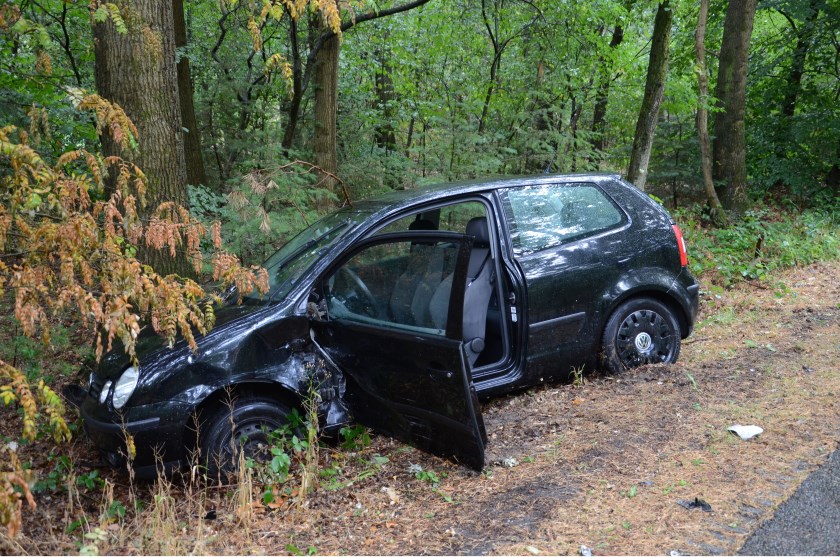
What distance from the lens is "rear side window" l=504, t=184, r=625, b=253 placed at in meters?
5.05

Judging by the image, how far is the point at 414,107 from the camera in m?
14.6

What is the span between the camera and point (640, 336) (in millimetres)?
5516

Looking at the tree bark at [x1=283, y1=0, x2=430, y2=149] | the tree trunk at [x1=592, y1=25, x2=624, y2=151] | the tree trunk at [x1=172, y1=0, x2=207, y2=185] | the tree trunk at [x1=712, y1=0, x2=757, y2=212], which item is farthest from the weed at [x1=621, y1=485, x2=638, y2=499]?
the tree trunk at [x1=592, y1=25, x2=624, y2=151]

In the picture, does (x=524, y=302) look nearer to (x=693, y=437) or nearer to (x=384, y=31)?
(x=693, y=437)

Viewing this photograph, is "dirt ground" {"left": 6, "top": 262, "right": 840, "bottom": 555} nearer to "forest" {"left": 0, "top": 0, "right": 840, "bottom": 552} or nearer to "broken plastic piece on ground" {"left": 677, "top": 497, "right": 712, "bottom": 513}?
"broken plastic piece on ground" {"left": 677, "top": 497, "right": 712, "bottom": 513}

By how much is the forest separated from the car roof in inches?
42.4

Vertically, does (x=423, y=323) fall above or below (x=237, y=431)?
above

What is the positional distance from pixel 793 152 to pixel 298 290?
15230mm

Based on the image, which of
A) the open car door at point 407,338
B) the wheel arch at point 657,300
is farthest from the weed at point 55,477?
the wheel arch at point 657,300

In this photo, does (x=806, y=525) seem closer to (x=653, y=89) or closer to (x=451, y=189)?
(x=451, y=189)

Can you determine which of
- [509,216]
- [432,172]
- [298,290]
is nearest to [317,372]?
[298,290]

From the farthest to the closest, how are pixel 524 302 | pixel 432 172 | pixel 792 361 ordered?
pixel 432 172 < pixel 792 361 < pixel 524 302

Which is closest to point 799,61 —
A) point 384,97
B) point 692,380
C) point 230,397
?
point 384,97

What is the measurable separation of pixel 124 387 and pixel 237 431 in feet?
2.42
